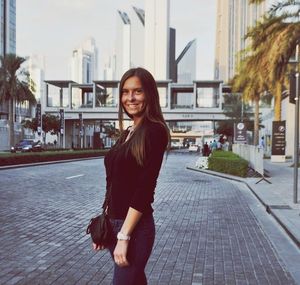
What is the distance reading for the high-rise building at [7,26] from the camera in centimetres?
8881

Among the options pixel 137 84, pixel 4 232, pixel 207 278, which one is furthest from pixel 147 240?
pixel 4 232

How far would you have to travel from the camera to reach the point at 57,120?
70.0 metres

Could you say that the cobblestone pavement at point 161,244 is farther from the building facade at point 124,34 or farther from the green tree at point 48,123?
the building facade at point 124,34

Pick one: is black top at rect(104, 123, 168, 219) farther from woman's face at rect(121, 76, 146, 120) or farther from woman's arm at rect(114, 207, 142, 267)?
woman's face at rect(121, 76, 146, 120)

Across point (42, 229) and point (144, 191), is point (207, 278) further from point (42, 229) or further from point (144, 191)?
point (42, 229)

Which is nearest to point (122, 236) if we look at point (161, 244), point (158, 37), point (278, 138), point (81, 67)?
point (161, 244)

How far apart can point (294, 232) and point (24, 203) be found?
6.32m

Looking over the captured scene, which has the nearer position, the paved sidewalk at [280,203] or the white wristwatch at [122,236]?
the white wristwatch at [122,236]

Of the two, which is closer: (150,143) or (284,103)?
(150,143)

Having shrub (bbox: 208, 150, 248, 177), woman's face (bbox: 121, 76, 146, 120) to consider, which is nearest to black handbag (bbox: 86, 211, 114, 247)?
woman's face (bbox: 121, 76, 146, 120)

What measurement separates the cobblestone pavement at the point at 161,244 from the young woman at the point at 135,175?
2.61m

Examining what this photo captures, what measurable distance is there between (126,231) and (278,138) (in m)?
30.7

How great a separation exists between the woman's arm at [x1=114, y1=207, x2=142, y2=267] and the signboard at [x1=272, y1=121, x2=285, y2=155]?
97.6 feet

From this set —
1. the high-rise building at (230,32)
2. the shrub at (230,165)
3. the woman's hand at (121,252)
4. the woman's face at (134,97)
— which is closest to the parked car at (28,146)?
the shrub at (230,165)
